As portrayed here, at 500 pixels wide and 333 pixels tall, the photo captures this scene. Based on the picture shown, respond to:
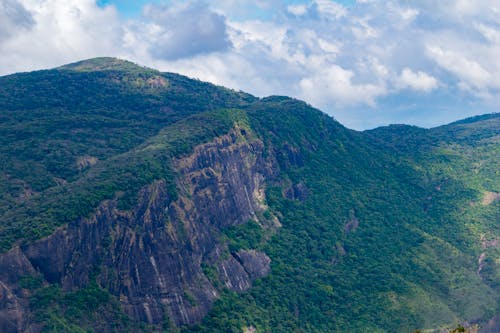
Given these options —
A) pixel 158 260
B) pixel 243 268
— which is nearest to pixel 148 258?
pixel 158 260

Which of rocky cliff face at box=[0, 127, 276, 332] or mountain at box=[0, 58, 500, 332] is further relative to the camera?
mountain at box=[0, 58, 500, 332]

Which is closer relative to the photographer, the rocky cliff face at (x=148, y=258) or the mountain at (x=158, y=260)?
the rocky cliff face at (x=148, y=258)

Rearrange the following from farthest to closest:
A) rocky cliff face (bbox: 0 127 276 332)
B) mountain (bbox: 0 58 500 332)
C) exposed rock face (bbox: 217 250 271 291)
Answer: exposed rock face (bbox: 217 250 271 291) < mountain (bbox: 0 58 500 332) < rocky cliff face (bbox: 0 127 276 332)

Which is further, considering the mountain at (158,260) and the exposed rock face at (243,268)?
the exposed rock face at (243,268)

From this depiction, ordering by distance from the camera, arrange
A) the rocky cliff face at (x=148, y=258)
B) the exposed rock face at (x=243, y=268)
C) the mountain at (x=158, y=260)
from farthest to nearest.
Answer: the exposed rock face at (x=243, y=268), the mountain at (x=158, y=260), the rocky cliff face at (x=148, y=258)

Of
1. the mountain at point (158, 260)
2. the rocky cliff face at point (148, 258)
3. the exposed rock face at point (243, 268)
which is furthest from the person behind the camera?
the exposed rock face at point (243, 268)

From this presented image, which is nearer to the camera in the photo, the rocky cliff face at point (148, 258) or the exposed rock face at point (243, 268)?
the rocky cliff face at point (148, 258)

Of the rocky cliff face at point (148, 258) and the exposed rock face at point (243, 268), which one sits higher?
the rocky cliff face at point (148, 258)

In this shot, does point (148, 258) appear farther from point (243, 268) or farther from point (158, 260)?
point (243, 268)
